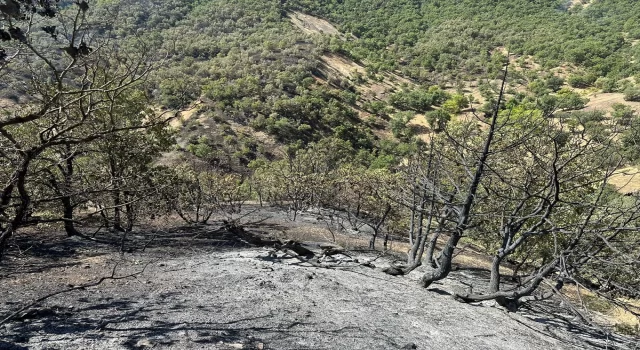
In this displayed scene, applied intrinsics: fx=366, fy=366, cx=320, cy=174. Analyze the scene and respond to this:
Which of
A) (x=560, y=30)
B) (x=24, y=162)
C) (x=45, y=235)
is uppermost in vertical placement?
(x=560, y=30)

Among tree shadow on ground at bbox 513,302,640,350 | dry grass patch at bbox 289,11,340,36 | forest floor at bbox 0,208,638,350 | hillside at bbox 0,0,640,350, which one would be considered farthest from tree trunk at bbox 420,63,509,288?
dry grass patch at bbox 289,11,340,36

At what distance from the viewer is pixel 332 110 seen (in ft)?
196

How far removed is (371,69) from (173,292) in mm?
86567

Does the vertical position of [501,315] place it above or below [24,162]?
below

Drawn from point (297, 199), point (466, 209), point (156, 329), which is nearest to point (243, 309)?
point (156, 329)

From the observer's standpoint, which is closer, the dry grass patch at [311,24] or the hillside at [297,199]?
the hillside at [297,199]

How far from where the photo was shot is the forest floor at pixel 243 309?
184 inches

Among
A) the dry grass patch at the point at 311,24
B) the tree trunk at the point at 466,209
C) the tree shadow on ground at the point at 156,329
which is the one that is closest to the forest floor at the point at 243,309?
the tree shadow on ground at the point at 156,329

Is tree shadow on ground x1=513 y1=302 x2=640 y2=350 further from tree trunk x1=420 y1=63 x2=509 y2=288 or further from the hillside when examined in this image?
tree trunk x1=420 y1=63 x2=509 y2=288

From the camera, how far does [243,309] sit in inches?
229

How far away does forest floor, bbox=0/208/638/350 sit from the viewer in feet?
15.3

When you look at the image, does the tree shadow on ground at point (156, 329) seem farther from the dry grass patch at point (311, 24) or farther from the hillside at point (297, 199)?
the dry grass patch at point (311, 24)

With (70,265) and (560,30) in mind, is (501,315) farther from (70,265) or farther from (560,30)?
(560,30)

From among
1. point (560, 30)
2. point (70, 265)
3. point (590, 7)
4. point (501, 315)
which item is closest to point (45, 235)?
point (70, 265)
